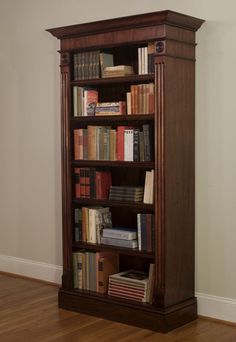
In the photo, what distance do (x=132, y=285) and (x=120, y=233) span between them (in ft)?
1.26

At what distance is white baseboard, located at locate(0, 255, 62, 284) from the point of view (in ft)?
17.9

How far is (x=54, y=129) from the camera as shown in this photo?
17.7ft

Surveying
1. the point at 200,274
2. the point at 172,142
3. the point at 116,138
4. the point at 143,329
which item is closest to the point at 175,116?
the point at 172,142

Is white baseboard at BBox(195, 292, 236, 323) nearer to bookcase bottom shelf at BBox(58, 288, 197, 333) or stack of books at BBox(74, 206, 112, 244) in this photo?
bookcase bottom shelf at BBox(58, 288, 197, 333)

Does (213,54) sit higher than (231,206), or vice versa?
(213,54)

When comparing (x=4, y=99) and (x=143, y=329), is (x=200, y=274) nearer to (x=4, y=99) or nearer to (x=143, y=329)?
(x=143, y=329)

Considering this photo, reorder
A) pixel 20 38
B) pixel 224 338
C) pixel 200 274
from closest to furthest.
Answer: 1. pixel 224 338
2. pixel 200 274
3. pixel 20 38

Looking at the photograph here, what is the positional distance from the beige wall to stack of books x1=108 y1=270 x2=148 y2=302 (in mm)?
429

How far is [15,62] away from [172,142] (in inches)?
83.3

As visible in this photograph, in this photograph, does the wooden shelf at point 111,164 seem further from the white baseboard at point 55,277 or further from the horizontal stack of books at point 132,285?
the white baseboard at point 55,277

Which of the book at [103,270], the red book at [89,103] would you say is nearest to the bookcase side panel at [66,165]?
the red book at [89,103]

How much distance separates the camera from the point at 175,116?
4242 mm

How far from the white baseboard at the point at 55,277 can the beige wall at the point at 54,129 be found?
0.05 meters

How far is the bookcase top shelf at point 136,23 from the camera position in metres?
4.09
